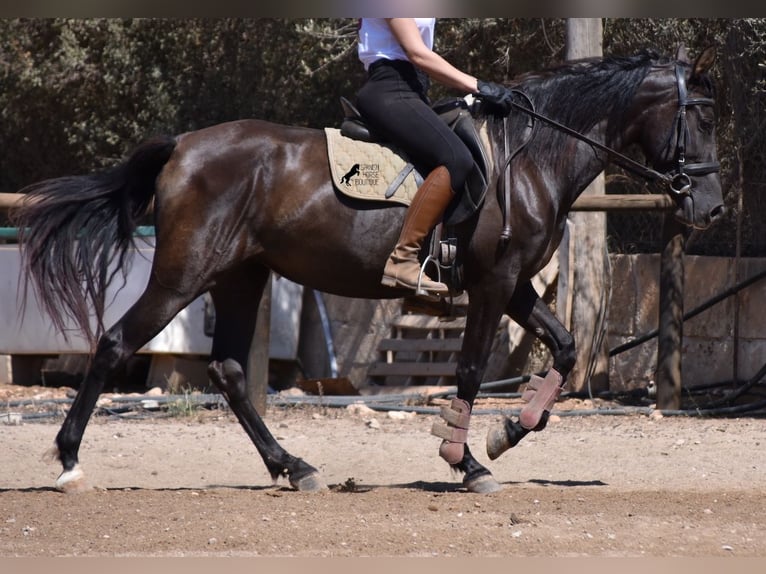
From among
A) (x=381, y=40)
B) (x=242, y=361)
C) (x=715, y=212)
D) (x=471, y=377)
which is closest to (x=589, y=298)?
(x=715, y=212)

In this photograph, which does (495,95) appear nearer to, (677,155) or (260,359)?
(677,155)

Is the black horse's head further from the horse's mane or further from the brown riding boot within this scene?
the brown riding boot

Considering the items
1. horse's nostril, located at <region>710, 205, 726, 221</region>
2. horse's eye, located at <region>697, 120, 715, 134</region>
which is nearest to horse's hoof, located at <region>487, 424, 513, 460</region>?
horse's nostril, located at <region>710, 205, 726, 221</region>

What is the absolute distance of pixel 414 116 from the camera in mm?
5551

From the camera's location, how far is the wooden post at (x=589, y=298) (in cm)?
947

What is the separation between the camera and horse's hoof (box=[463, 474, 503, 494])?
5867mm

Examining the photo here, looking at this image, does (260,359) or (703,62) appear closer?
(703,62)

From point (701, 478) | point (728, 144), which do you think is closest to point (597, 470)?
point (701, 478)

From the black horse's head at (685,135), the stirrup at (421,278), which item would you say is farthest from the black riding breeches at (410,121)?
the black horse's head at (685,135)

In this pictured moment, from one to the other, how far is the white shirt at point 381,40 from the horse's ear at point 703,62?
143cm

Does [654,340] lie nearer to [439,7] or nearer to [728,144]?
[728,144]

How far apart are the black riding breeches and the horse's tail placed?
50.2 inches

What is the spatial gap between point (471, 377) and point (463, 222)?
84 cm

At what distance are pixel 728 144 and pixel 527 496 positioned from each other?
16.9ft
